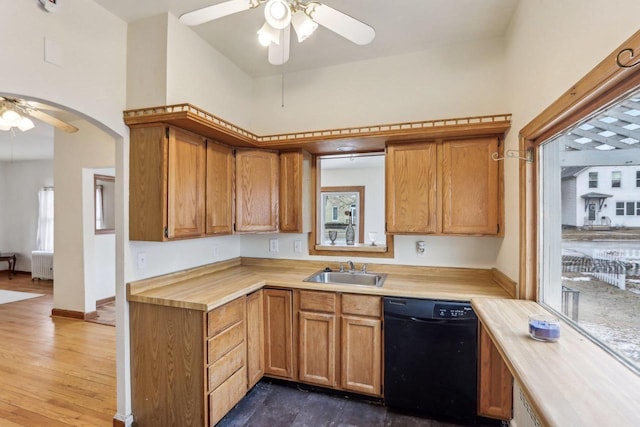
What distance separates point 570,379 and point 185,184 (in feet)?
7.51

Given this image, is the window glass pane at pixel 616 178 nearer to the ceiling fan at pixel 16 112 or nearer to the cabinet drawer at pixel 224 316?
the cabinet drawer at pixel 224 316

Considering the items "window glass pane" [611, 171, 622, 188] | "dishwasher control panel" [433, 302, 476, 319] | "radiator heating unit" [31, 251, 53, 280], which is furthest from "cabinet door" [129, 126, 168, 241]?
"radiator heating unit" [31, 251, 53, 280]

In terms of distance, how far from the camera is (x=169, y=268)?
2.43m

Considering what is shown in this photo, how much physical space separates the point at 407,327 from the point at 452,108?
185 cm

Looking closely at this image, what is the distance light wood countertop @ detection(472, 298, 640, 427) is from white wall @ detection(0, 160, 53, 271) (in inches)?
344

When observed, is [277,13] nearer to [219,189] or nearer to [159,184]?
[159,184]

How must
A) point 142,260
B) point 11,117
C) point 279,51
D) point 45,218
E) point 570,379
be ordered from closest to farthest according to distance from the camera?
point 570,379, point 279,51, point 142,260, point 11,117, point 45,218

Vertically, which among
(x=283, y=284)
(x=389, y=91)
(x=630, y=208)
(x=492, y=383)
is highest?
(x=389, y=91)

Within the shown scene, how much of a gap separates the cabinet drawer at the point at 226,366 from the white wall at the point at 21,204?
23.4ft

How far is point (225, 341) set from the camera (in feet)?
6.88

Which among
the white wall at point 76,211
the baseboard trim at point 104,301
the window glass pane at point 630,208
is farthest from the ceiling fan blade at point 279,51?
the baseboard trim at point 104,301

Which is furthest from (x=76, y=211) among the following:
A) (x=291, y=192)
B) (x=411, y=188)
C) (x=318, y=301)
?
(x=411, y=188)

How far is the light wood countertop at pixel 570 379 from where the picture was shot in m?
0.87

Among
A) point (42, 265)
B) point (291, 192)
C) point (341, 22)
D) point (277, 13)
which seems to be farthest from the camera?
point (42, 265)
